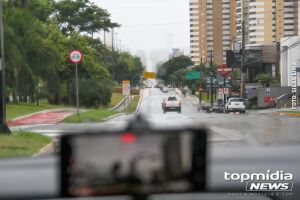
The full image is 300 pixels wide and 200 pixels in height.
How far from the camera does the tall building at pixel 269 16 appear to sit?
22.2 metres

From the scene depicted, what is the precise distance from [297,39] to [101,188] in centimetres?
5161

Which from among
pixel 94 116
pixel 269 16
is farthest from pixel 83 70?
pixel 94 116

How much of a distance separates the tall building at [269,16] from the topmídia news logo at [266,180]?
11.1 meters

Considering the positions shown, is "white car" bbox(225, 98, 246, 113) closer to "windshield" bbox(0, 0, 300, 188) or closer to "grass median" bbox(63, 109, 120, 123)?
"windshield" bbox(0, 0, 300, 188)

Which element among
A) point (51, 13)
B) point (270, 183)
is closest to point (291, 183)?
point (270, 183)

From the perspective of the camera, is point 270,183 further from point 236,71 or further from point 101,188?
point 236,71

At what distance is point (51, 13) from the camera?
40.8m

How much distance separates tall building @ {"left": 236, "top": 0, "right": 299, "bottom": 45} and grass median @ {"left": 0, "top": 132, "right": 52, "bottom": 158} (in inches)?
206

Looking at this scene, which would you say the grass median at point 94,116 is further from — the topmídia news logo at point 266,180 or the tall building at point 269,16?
the tall building at point 269,16

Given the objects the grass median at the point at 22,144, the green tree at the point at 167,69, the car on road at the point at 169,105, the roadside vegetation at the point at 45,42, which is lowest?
the grass median at the point at 22,144

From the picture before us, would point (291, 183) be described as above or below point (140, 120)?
below

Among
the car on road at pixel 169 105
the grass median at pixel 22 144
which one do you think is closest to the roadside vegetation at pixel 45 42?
the grass median at pixel 22 144

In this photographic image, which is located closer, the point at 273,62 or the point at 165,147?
the point at 165,147

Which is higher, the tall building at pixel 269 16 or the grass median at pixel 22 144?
the tall building at pixel 269 16
